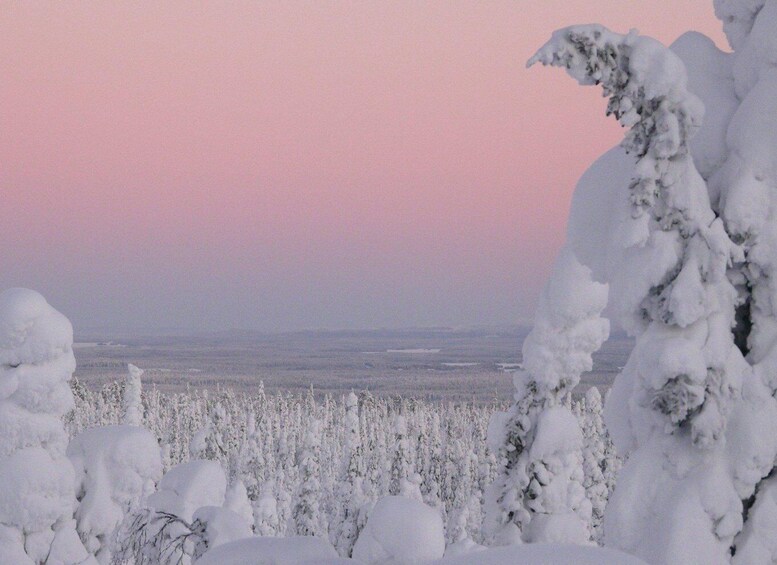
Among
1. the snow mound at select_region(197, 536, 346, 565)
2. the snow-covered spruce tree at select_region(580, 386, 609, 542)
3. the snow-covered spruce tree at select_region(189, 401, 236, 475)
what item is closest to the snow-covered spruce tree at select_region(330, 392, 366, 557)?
the snow-covered spruce tree at select_region(189, 401, 236, 475)

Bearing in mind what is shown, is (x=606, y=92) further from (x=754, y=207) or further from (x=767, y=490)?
(x=767, y=490)

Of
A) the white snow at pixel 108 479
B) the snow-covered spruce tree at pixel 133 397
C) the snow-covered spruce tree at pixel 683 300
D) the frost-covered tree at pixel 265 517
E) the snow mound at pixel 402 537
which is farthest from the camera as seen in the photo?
the snow-covered spruce tree at pixel 133 397

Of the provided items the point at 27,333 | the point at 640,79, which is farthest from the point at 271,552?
the point at 27,333

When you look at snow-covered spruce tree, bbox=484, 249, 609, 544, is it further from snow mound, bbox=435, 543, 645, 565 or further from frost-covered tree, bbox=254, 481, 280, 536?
frost-covered tree, bbox=254, 481, 280, 536

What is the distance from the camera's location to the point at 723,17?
1061cm

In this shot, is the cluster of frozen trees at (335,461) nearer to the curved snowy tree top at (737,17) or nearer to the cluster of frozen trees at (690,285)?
the cluster of frozen trees at (690,285)

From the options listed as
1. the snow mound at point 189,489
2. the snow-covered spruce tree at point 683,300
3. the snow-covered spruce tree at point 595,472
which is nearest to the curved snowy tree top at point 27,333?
the snow mound at point 189,489

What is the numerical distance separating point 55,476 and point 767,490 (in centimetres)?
1098

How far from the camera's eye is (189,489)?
17.2 m

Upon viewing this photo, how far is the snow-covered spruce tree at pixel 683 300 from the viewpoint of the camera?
894cm

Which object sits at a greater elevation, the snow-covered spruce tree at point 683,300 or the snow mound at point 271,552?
the snow-covered spruce tree at point 683,300

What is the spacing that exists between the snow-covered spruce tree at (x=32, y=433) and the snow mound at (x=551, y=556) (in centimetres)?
1214

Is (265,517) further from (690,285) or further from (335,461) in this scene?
(335,461)

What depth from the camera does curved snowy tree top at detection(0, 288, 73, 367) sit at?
15.8 m
